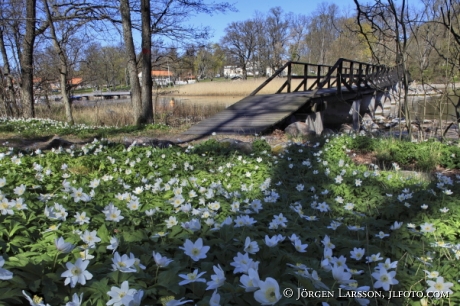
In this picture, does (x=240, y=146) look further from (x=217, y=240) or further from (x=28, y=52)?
(x=28, y=52)

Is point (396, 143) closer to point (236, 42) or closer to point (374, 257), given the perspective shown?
point (374, 257)

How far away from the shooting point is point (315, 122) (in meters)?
11.7

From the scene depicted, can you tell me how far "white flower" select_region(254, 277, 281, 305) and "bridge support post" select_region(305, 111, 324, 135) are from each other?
980 cm

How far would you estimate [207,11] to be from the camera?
1248 cm

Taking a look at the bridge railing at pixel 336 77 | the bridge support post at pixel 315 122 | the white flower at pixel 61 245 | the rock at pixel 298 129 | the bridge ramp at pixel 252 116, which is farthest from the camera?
the bridge railing at pixel 336 77

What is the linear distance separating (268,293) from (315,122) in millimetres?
11051

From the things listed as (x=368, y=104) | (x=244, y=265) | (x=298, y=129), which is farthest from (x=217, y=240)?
(x=368, y=104)

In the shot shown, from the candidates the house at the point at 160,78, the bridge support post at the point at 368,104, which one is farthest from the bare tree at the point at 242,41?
the bridge support post at the point at 368,104

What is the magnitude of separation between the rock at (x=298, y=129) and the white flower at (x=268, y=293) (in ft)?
26.3

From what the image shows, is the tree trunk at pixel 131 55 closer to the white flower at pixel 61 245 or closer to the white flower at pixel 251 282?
the white flower at pixel 61 245

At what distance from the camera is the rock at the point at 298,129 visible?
30.1ft

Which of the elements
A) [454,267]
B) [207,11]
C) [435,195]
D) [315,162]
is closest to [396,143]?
[315,162]

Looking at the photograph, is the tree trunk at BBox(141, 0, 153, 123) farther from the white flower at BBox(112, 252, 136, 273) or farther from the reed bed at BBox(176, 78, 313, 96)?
the reed bed at BBox(176, 78, 313, 96)

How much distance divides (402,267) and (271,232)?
0.74 metres
